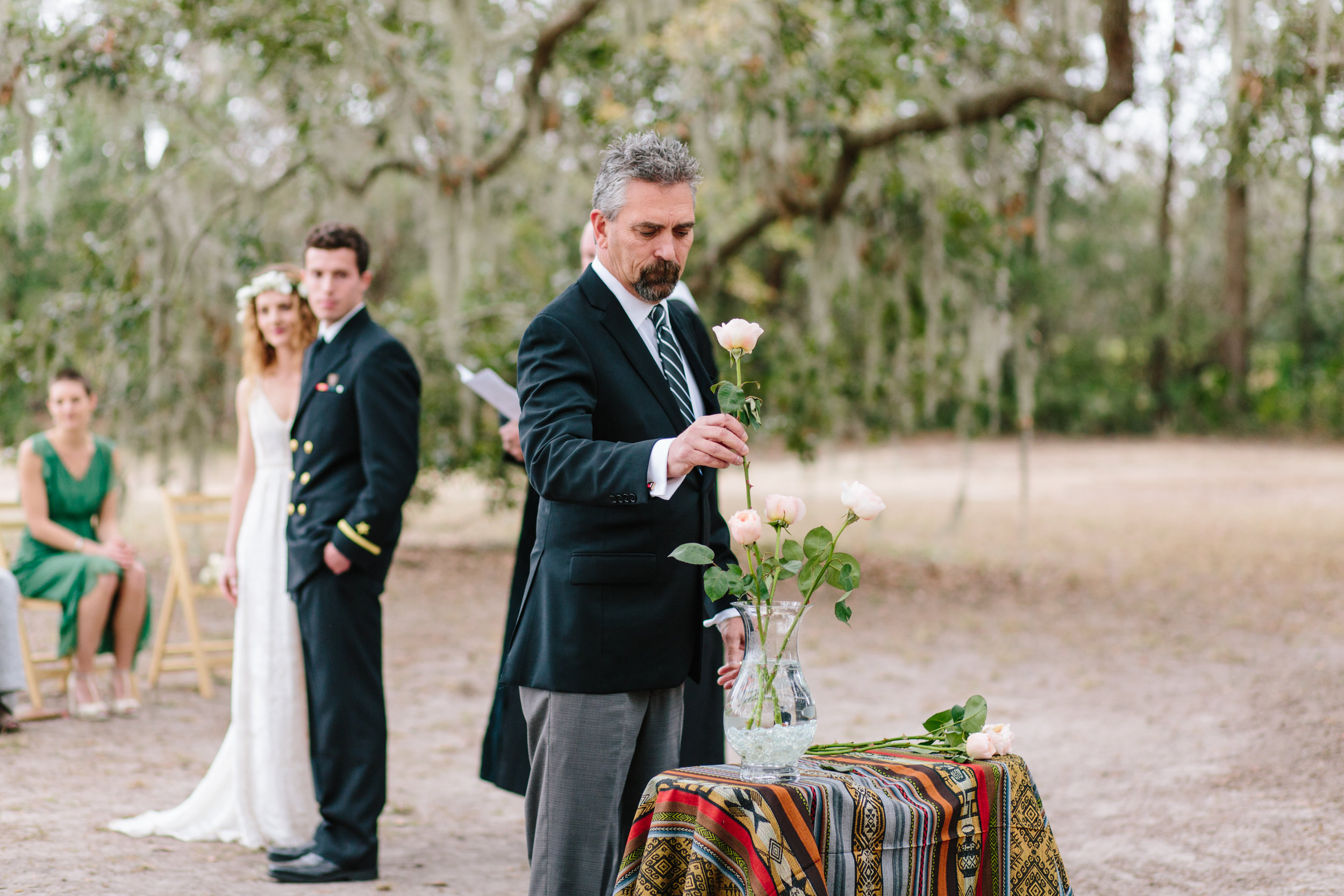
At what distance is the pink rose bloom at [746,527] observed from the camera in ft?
6.39

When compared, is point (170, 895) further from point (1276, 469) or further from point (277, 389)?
point (1276, 469)

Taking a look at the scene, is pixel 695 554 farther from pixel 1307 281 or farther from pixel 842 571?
pixel 1307 281

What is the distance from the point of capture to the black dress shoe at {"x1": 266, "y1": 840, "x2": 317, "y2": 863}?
3.57 metres

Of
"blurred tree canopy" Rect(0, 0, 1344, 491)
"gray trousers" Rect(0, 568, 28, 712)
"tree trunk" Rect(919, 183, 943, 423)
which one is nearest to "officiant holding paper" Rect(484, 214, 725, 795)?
"gray trousers" Rect(0, 568, 28, 712)

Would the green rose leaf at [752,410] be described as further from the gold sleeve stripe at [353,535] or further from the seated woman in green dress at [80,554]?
the seated woman in green dress at [80,554]

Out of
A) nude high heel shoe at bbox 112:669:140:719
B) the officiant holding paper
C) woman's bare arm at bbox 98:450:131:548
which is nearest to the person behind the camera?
the officiant holding paper

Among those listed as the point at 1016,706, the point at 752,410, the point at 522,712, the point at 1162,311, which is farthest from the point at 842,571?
the point at 1162,311

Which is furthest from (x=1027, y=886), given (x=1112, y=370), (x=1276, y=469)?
(x=1112, y=370)

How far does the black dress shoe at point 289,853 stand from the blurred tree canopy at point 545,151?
4.87 metres

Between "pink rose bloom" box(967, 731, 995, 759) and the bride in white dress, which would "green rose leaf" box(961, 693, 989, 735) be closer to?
"pink rose bloom" box(967, 731, 995, 759)

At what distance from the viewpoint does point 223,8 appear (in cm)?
820

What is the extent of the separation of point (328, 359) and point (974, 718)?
7.12 ft

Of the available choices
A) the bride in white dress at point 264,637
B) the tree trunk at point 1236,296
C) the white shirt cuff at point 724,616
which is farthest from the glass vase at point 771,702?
the tree trunk at point 1236,296

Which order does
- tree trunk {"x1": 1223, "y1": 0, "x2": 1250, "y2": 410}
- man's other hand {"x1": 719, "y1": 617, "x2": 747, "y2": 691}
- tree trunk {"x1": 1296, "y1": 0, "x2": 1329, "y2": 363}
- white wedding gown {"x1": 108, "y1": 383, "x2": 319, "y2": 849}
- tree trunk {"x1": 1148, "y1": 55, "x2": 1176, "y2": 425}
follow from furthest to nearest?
tree trunk {"x1": 1148, "y1": 55, "x2": 1176, "y2": 425}
tree trunk {"x1": 1223, "y1": 0, "x2": 1250, "y2": 410}
tree trunk {"x1": 1296, "y1": 0, "x2": 1329, "y2": 363}
white wedding gown {"x1": 108, "y1": 383, "x2": 319, "y2": 849}
man's other hand {"x1": 719, "y1": 617, "x2": 747, "y2": 691}
